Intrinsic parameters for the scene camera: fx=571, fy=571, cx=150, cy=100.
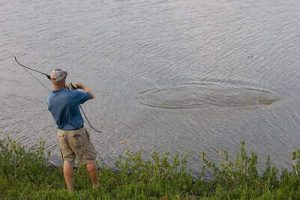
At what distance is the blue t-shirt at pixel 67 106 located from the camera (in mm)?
7316

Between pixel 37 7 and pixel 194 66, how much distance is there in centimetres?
1008

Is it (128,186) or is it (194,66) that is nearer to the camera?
(128,186)

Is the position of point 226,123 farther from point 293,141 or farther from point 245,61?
point 245,61

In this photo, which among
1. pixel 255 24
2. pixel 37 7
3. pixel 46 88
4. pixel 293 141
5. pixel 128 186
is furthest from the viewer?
pixel 37 7

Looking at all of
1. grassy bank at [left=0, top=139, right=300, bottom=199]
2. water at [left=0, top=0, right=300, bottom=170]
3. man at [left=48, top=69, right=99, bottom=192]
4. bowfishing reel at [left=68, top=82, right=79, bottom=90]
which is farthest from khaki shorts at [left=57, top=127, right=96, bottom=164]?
water at [left=0, top=0, right=300, bottom=170]

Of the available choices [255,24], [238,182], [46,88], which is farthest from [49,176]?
[255,24]

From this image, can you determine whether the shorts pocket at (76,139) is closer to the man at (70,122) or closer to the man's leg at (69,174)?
the man at (70,122)

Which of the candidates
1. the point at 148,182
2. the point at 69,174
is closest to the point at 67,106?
the point at 69,174

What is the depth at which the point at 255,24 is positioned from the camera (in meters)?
18.9

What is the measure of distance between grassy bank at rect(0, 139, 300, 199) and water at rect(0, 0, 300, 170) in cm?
138

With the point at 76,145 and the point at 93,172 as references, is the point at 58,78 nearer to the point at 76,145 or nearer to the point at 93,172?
the point at 76,145

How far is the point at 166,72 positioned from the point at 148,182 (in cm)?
692

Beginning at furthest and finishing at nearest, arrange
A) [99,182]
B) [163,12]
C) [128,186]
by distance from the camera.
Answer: [163,12], [99,182], [128,186]

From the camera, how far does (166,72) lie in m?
14.7
